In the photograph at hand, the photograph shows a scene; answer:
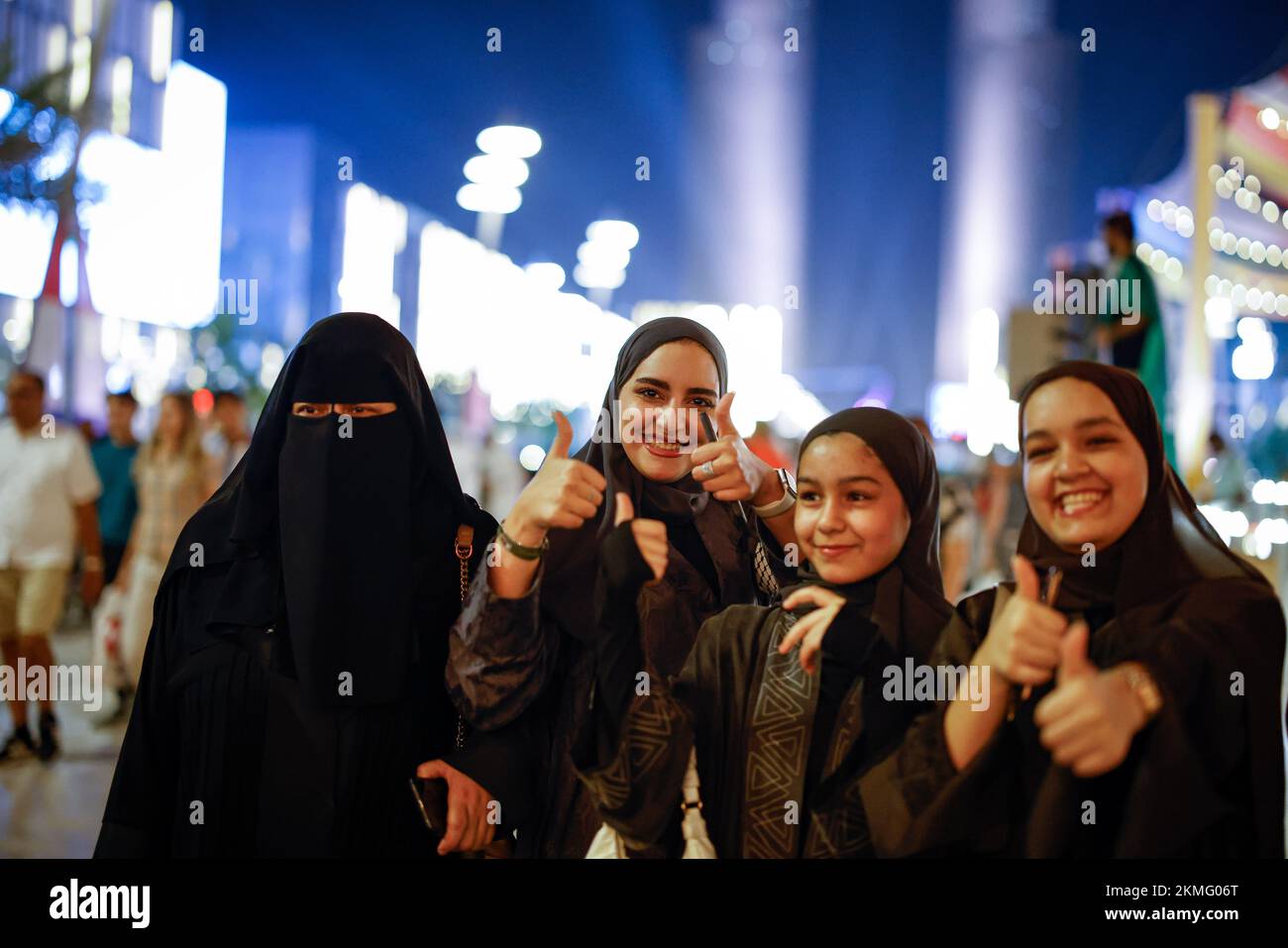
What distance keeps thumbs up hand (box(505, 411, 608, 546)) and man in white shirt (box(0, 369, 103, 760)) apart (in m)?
4.29

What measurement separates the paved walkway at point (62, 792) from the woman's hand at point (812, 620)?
299cm

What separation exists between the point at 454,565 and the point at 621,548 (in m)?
0.54

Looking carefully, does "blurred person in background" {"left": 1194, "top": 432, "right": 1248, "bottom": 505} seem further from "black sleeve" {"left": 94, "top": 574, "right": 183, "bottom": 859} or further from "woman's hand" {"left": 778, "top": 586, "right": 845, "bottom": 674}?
"black sleeve" {"left": 94, "top": 574, "right": 183, "bottom": 859}

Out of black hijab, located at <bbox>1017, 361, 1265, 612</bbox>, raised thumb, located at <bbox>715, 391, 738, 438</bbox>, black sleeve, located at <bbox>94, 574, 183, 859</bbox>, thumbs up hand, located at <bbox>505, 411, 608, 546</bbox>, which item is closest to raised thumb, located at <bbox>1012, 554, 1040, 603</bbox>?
black hijab, located at <bbox>1017, 361, 1265, 612</bbox>

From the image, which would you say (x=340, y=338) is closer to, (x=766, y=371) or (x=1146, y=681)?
(x=1146, y=681)

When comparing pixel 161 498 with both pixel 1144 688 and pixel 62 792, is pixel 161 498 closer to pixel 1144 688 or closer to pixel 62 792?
pixel 62 792

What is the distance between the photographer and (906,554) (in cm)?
215

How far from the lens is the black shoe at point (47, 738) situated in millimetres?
5707

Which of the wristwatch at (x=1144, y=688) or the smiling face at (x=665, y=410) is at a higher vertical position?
the smiling face at (x=665, y=410)

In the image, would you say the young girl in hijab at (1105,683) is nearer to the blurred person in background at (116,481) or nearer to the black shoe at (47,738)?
the black shoe at (47,738)

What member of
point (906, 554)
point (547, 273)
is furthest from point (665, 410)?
point (547, 273)

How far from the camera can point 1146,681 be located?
6.26 feet

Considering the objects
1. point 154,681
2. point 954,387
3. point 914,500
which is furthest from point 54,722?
point 954,387

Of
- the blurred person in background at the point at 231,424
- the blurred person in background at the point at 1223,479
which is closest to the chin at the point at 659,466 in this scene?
the blurred person in background at the point at 231,424
